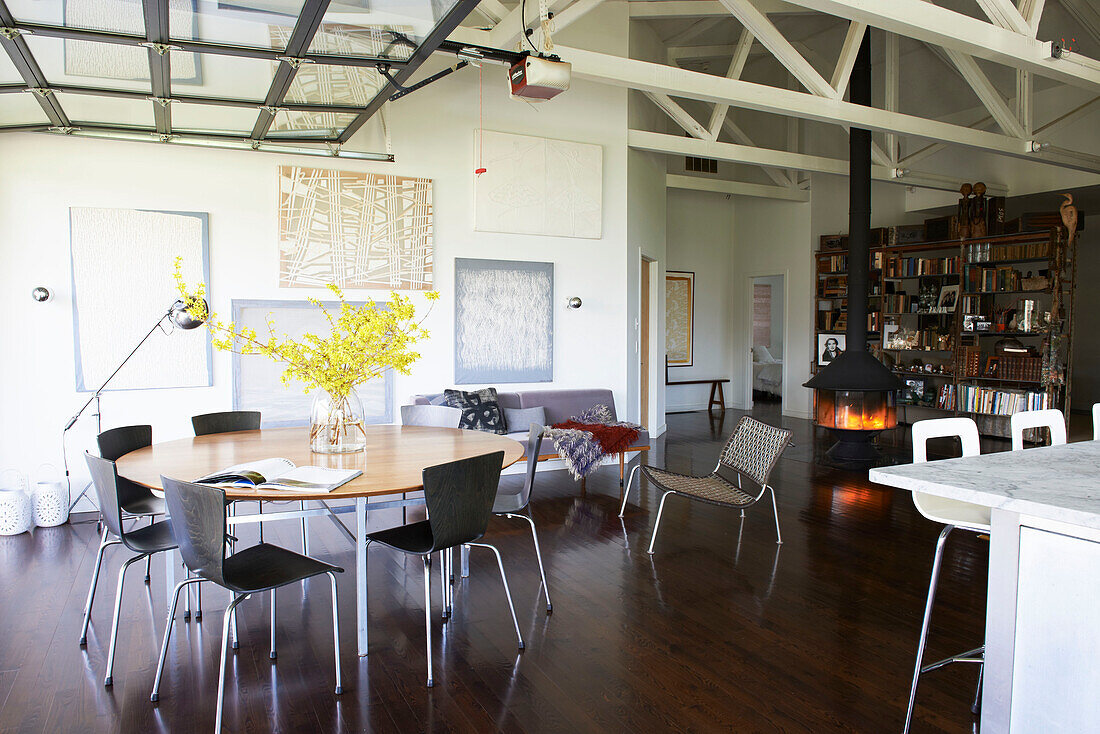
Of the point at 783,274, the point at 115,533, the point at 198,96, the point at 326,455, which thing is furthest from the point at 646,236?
the point at 115,533

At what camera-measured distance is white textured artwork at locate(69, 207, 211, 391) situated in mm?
5078

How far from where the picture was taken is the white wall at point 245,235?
4957 millimetres

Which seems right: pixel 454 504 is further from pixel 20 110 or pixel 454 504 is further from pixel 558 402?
pixel 20 110

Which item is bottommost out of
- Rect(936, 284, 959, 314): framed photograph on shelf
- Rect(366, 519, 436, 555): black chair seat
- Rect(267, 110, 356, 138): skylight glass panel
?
Rect(366, 519, 436, 555): black chair seat

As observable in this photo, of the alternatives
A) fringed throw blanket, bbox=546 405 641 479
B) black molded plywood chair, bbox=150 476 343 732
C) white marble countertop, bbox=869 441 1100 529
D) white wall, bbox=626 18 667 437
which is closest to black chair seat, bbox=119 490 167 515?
black molded plywood chair, bbox=150 476 343 732

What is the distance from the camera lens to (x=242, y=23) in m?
3.13

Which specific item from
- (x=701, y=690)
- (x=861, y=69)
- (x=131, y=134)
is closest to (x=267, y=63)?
(x=131, y=134)

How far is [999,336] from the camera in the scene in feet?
28.8

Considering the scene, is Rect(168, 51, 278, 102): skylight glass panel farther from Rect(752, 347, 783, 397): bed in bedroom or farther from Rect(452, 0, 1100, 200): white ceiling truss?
Rect(752, 347, 783, 397): bed in bedroom

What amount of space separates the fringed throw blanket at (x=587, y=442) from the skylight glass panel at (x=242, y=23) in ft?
10.2

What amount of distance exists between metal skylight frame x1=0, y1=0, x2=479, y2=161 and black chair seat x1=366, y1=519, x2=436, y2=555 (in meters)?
2.20

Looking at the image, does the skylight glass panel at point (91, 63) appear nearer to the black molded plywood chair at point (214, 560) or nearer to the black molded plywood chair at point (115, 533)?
the black molded plywood chair at point (115, 533)

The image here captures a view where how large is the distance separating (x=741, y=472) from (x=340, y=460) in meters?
2.54

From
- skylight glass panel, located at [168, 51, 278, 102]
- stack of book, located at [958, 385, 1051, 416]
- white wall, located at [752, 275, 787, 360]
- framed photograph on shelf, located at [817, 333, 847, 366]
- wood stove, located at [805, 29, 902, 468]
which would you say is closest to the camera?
skylight glass panel, located at [168, 51, 278, 102]
